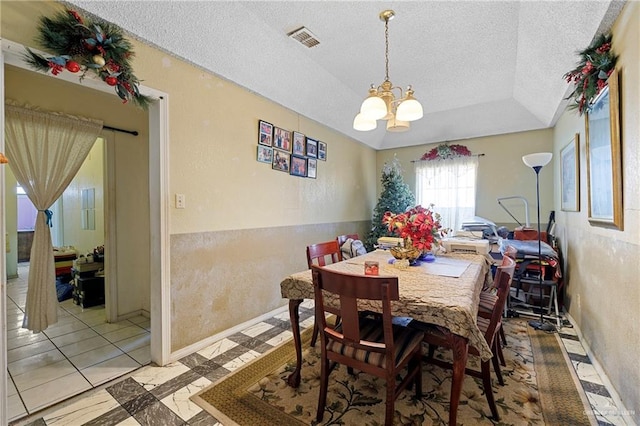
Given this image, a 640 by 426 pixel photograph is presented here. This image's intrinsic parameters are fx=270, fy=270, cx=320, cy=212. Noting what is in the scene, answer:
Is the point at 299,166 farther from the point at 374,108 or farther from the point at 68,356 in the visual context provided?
the point at 68,356

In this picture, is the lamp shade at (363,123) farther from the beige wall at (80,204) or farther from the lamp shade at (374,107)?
the beige wall at (80,204)

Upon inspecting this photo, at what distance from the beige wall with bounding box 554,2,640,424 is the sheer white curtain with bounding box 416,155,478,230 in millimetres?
2299

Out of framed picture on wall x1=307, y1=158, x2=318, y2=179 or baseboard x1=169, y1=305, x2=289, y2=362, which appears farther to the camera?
framed picture on wall x1=307, y1=158, x2=318, y2=179

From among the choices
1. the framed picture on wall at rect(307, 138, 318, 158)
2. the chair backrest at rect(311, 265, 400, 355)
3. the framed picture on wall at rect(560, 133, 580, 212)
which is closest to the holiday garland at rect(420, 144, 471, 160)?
the framed picture on wall at rect(560, 133, 580, 212)

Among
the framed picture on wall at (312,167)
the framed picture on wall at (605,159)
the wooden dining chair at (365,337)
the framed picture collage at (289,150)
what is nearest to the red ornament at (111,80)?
the framed picture collage at (289,150)

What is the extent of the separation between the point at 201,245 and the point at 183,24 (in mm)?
1778

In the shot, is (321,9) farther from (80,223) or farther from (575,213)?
(80,223)

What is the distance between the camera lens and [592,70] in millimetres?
1859

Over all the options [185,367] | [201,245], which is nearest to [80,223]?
[201,245]

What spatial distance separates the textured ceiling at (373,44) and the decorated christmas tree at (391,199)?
1.43m

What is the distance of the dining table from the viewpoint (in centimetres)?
125

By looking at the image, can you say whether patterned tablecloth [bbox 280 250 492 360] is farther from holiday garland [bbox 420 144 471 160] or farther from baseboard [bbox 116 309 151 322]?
holiday garland [bbox 420 144 471 160]

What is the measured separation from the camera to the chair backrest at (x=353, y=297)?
1256 millimetres

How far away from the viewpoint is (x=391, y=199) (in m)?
4.73
